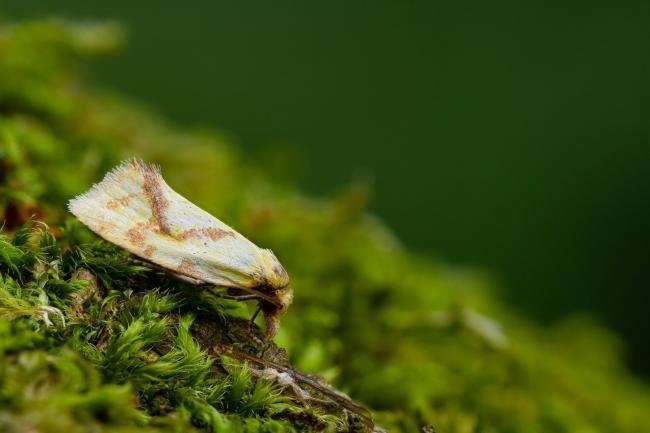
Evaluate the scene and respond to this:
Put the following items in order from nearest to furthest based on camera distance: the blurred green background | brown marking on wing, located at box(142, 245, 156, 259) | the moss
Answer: the moss, brown marking on wing, located at box(142, 245, 156, 259), the blurred green background

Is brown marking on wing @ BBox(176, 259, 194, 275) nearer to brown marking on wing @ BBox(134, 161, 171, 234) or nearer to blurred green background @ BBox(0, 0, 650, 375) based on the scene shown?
brown marking on wing @ BBox(134, 161, 171, 234)

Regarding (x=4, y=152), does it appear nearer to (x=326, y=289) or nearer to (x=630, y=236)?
(x=326, y=289)

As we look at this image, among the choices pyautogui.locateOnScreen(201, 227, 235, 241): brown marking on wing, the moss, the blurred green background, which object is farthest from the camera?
the blurred green background

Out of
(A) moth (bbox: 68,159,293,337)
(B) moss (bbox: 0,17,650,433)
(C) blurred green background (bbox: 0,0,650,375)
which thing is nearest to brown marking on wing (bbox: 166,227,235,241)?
(A) moth (bbox: 68,159,293,337)

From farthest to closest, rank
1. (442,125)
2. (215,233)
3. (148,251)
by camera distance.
A: (442,125) → (215,233) → (148,251)

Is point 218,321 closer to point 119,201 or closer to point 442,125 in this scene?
point 119,201

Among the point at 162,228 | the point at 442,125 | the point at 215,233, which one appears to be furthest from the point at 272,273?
the point at 442,125

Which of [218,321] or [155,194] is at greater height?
[155,194]
